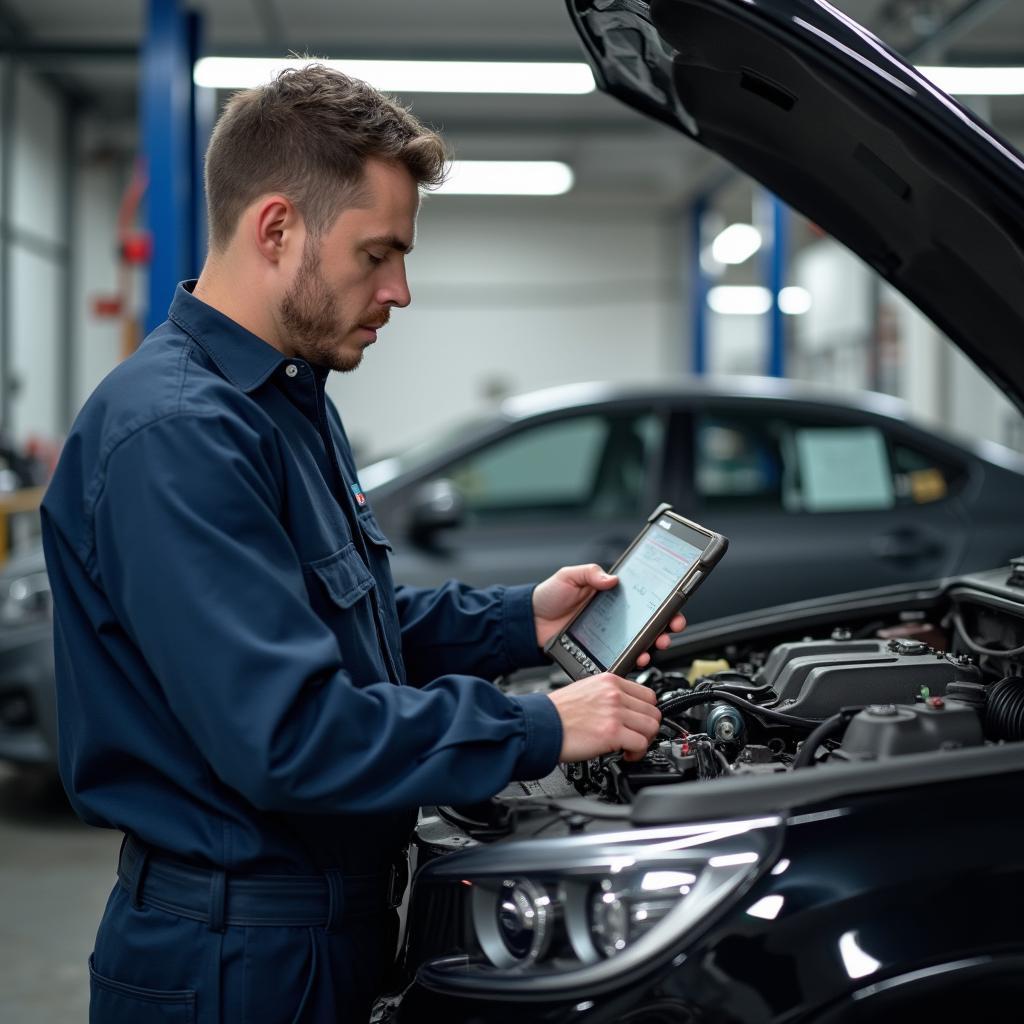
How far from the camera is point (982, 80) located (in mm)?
8539

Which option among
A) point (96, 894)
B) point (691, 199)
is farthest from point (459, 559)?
point (691, 199)

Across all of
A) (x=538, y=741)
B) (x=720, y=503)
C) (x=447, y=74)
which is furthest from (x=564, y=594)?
(x=447, y=74)

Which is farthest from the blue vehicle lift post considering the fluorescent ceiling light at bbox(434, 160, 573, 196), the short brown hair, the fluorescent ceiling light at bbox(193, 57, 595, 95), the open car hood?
the fluorescent ceiling light at bbox(434, 160, 573, 196)

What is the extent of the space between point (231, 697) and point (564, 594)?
0.78 m

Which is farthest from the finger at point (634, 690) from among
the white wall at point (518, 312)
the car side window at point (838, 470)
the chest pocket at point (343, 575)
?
the white wall at point (518, 312)

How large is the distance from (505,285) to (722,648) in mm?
13606

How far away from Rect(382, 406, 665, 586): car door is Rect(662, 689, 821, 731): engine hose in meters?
2.20

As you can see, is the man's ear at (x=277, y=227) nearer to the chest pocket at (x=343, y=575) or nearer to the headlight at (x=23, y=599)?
the chest pocket at (x=343, y=575)

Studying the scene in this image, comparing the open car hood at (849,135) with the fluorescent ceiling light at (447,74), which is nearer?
the open car hood at (849,135)

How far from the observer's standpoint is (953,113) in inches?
54.6

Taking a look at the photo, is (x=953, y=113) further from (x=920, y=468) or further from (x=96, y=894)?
(x=96, y=894)

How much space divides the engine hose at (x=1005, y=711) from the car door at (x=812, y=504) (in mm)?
2192

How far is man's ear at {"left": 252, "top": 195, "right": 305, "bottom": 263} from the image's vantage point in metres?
1.42

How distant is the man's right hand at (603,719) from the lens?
1.38m
